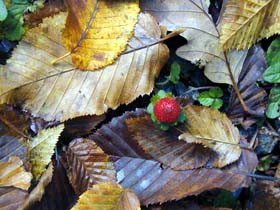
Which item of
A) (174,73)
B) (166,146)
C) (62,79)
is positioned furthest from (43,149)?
(174,73)

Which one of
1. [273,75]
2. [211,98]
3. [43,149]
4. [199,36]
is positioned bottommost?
[43,149]

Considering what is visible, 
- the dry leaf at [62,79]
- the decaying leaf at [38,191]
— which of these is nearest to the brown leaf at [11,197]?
the decaying leaf at [38,191]

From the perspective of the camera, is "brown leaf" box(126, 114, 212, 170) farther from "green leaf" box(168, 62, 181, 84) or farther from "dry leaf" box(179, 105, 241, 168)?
"green leaf" box(168, 62, 181, 84)

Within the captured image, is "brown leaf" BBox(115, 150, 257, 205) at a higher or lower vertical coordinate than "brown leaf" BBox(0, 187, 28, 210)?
higher

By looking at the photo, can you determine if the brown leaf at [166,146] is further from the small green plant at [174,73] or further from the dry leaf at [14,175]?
the dry leaf at [14,175]

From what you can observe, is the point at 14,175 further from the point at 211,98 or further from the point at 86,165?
the point at 211,98

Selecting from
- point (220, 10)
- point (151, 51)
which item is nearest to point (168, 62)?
point (151, 51)

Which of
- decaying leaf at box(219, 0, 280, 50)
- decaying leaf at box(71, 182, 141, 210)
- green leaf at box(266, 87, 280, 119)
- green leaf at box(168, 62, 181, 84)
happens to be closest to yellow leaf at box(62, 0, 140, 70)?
green leaf at box(168, 62, 181, 84)
